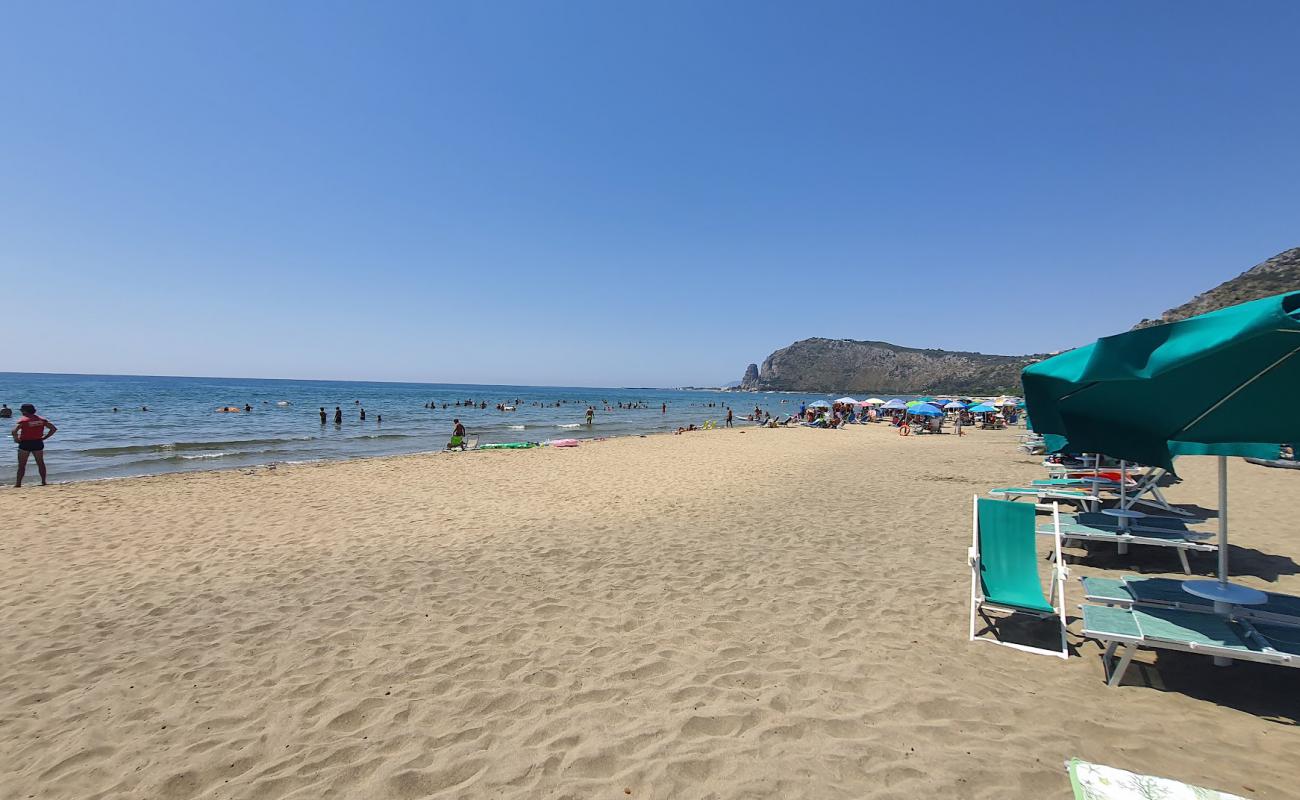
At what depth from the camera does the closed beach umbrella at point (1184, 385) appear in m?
2.70

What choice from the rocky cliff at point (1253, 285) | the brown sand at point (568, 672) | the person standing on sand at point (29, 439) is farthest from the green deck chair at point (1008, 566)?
the rocky cliff at point (1253, 285)

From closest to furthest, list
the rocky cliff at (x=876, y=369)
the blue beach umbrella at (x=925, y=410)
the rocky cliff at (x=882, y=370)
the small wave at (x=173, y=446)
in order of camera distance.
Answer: the small wave at (x=173, y=446), the blue beach umbrella at (x=925, y=410), the rocky cliff at (x=882, y=370), the rocky cliff at (x=876, y=369)

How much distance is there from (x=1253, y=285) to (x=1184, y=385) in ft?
213

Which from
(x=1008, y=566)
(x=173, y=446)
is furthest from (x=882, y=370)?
(x=1008, y=566)

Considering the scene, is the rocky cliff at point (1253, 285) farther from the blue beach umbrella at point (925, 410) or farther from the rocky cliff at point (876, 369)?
the rocky cliff at point (876, 369)

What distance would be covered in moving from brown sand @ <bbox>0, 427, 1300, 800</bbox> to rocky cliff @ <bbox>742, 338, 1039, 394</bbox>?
10593 centimetres

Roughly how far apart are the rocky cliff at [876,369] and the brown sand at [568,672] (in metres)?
106

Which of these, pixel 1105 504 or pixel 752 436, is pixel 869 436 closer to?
pixel 752 436

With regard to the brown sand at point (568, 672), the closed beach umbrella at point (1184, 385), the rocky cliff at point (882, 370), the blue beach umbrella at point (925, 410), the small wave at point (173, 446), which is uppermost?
the rocky cliff at point (882, 370)

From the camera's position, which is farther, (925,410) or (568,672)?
(925,410)

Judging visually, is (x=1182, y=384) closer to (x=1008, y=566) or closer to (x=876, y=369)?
(x=1008, y=566)

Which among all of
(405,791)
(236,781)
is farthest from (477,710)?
(236,781)

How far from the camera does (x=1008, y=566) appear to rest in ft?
16.5

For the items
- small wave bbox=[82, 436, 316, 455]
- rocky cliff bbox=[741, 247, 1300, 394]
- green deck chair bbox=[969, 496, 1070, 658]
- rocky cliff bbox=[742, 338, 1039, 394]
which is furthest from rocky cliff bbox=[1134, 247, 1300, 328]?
small wave bbox=[82, 436, 316, 455]
